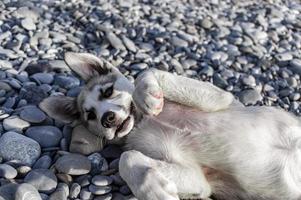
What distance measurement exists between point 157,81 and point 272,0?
14.8ft

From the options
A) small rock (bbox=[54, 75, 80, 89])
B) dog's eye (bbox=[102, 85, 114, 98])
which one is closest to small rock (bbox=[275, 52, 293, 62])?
small rock (bbox=[54, 75, 80, 89])

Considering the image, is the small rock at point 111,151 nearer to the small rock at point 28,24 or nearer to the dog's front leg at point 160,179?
the dog's front leg at point 160,179

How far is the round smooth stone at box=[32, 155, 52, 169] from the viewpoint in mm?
3533

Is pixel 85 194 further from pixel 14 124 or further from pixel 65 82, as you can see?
pixel 65 82

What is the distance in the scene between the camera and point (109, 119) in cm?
365

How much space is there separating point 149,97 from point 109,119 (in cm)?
45

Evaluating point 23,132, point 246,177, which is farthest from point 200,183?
point 23,132

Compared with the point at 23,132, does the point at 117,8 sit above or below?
below

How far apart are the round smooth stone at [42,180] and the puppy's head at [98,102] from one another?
0.54m

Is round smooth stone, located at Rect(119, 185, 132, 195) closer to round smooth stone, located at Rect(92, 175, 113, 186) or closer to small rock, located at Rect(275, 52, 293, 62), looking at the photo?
round smooth stone, located at Rect(92, 175, 113, 186)

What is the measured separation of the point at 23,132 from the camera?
3.83 metres

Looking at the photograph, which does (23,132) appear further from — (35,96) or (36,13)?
(36,13)

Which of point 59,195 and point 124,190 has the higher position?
point 59,195

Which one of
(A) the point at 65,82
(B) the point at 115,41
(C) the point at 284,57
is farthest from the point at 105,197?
(C) the point at 284,57
